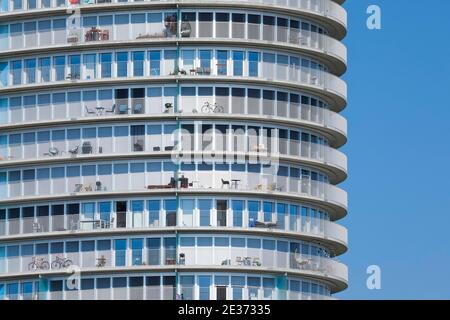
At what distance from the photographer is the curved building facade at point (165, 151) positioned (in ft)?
431

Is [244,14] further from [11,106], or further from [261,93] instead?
[11,106]

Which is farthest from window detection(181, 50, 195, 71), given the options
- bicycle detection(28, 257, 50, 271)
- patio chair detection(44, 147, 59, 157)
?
bicycle detection(28, 257, 50, 271)

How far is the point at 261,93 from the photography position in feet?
447

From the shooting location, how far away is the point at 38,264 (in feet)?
438

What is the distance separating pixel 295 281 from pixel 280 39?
22.4m

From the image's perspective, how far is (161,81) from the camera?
5320 inches

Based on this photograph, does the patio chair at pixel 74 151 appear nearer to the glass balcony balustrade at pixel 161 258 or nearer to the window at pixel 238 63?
the glass balcony balustrade at pixel 161 258

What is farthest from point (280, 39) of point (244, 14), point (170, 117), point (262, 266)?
point (262, 266)

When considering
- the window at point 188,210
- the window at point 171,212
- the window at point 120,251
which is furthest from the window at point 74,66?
the window at point 120,251

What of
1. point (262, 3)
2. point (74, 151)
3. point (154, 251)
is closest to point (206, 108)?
point (262, 3)
